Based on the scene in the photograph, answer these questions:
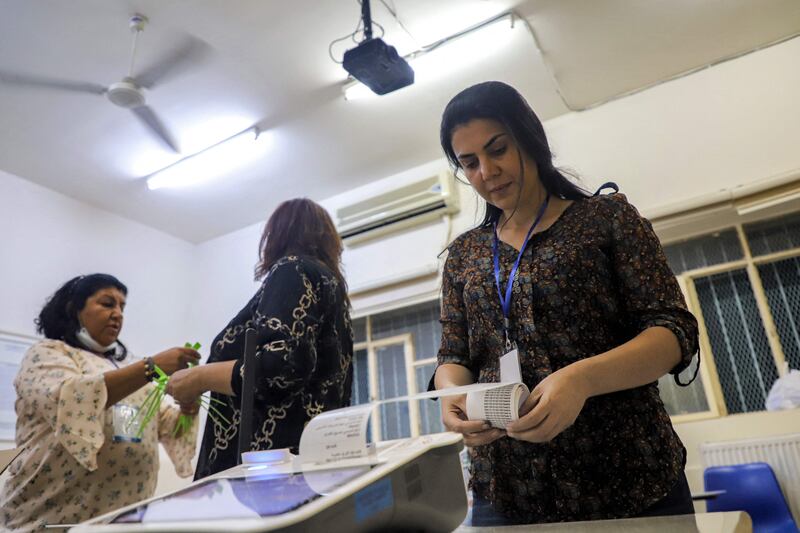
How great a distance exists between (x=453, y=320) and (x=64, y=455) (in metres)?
1.47

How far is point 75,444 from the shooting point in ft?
5.39

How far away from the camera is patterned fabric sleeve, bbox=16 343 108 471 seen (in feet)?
5.39

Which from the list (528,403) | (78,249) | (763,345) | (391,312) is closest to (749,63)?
(763,345)

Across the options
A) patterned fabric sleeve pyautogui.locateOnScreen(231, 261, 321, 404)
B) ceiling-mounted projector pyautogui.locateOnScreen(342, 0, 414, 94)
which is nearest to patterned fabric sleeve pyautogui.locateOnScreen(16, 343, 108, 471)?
patterned fabric sleeve pyautogui.locateOnScreen(231, 261, 321, 404)

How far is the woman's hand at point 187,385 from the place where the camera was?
1156 mm

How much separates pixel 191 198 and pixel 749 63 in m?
3.87

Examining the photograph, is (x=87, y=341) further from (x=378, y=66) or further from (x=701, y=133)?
(x=701, y=133)

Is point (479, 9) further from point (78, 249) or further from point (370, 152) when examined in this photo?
point (78, 249)

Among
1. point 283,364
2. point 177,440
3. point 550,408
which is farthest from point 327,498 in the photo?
point 177,440

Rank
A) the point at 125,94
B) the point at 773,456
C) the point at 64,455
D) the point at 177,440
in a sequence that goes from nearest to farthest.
Result: the point at 64,455, the point at 177,440, the point at 773,456, the point at 125,94

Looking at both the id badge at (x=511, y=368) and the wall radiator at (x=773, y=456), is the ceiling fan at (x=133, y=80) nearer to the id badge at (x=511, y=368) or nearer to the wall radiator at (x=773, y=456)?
the id badge at (x=511, y=368)

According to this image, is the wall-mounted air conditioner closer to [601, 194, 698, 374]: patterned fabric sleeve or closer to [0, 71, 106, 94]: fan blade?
[0, 71, 106, 94]: fan blade

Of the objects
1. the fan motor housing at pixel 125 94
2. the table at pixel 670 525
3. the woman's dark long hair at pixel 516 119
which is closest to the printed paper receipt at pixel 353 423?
the table at pixel 670 525

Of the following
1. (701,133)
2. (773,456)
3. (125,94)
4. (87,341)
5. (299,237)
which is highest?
(125,94)
